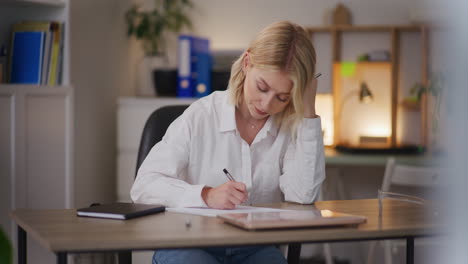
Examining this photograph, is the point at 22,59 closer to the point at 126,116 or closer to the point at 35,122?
the point at 35,122

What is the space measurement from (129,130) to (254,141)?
1696mm

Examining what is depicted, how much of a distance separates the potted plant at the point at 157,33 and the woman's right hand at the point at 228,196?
205 centimetres

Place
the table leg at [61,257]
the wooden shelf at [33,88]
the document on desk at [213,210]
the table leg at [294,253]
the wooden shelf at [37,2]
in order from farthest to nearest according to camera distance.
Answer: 1. the wooden shelf at [37,2]
2. the wooden shelf at [33,88]
3. the table leg at [294,253]
4. the document on desk at [213,210]
5. the table leg at [61,257]

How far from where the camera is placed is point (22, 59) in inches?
104

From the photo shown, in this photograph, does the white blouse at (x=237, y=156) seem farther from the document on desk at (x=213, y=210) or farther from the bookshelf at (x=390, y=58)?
the bookshelf at (x=390, y=58)

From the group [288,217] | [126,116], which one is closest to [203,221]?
[288,217]

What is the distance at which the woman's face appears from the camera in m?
1.66

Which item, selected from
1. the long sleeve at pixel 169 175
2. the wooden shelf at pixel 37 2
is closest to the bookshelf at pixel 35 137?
the wooden shelf at pixel 37 2

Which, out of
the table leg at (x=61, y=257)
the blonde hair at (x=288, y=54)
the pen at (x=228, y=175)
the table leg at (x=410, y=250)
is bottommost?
the table leg at (x=410, y=250)

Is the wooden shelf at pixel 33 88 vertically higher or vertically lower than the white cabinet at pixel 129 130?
higher

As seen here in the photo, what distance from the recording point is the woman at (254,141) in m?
1.59

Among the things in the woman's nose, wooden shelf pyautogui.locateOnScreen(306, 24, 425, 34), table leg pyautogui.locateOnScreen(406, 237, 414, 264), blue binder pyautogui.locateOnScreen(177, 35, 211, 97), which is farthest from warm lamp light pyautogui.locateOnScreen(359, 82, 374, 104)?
table leg pyautogui.locateOnScreen(406, 237, 414, 264)

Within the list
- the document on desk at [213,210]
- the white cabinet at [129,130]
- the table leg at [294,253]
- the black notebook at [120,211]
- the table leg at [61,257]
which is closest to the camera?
the table leg at [61,257]

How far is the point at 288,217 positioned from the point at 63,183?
66.8 inches
